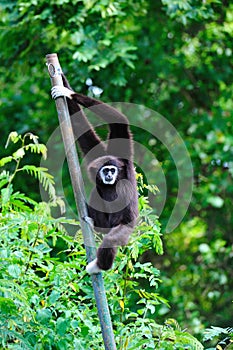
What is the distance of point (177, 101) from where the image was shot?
981cm

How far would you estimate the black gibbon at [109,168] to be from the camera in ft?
14.7

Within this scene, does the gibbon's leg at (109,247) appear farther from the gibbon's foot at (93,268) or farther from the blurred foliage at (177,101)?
the blurred foliage at (177,101)

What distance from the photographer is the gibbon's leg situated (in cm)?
394

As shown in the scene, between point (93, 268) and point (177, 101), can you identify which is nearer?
point (93, 268)

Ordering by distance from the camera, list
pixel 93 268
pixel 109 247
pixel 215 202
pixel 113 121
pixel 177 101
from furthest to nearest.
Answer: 1. pixel 177 101
2. pixel 215 202
3. pixel 113 121
4. pixel 109 247
5. pixel 93 268

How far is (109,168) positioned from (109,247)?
2.42ft

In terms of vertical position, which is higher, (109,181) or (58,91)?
(58,91)

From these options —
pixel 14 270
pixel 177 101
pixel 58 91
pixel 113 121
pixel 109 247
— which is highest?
pixel 58 91

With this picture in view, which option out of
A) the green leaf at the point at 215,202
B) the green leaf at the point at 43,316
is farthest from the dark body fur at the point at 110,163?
the green leaf at the point at 215,202

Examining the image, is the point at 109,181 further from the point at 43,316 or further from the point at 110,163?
the point at 43,316

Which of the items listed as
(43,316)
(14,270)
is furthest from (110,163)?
(43,316)

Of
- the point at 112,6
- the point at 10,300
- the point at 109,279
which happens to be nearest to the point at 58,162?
the point at 112,6

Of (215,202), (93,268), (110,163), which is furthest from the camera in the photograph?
(215,202)

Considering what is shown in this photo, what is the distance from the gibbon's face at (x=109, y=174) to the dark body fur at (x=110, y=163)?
34mm
